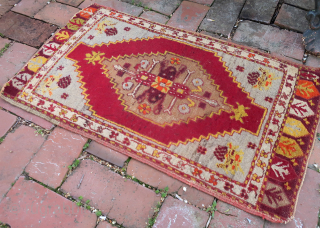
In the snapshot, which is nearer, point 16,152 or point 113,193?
point 113,193

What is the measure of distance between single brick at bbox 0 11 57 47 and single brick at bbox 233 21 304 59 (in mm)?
2223

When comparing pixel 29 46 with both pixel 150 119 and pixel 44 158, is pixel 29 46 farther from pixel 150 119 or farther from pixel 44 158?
pixel 150 119

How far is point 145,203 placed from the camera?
5.72ft

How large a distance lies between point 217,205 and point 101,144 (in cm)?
107

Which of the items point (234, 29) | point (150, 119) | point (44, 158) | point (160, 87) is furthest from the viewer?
point (234, 29)

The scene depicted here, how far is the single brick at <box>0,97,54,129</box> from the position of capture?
2100 millimetres

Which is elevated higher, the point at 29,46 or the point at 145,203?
the point at 29,46

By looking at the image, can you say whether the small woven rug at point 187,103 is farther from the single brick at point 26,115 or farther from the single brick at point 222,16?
the single brick at point 222,16

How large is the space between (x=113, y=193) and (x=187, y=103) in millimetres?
1017

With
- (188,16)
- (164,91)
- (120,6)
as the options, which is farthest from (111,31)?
(164,91)

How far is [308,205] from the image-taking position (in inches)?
66.9

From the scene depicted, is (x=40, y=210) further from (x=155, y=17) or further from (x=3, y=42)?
(x=155, y=17)

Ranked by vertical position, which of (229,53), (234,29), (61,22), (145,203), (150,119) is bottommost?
(145,203)

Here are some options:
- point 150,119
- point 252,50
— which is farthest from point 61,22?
point 252,50
